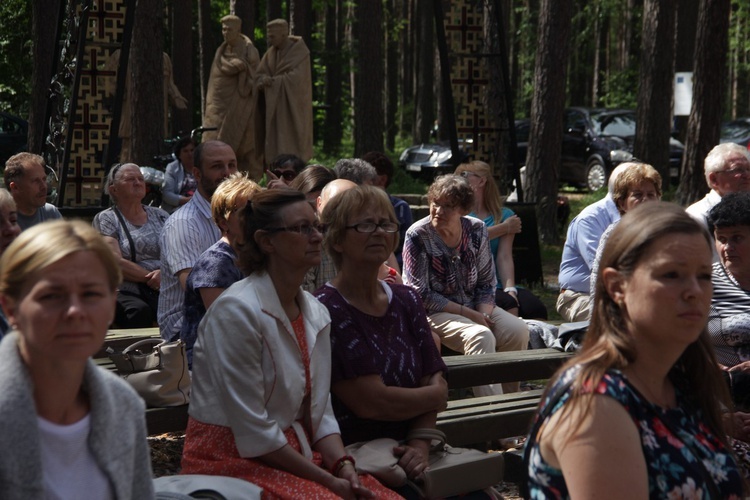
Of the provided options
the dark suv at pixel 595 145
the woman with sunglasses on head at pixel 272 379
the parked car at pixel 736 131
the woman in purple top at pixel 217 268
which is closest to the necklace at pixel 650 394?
the woman with sunglasses on head at pixel 272 379

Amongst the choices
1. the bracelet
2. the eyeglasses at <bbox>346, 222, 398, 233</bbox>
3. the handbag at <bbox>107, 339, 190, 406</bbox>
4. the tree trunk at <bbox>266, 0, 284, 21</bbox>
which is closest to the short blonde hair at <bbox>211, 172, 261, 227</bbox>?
the eyeglasses at <bbox>346, 222, 398, 233</bbox>

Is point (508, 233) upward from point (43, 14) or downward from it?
downward

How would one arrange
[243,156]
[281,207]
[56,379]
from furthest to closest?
[243,156] < [281,207] < [56,379]

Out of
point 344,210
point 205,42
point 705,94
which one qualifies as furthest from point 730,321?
point 205,42

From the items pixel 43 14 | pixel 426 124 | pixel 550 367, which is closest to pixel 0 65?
pixel 426 124

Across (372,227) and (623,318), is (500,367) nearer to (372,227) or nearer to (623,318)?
(372,227)

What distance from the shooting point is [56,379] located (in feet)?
8.29

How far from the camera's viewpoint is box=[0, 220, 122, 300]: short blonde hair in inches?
97.2

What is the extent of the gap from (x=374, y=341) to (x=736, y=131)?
25.4 m

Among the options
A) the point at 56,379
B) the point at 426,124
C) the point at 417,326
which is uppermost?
the point at 56,379

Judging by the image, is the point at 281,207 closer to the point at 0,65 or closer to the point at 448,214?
the point at 448,214

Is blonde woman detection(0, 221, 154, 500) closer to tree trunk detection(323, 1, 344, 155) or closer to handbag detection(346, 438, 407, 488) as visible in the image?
handbag detection(346, 438, 407, 488)

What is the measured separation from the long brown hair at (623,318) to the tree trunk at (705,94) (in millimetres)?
13492

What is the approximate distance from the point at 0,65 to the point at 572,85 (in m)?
21.8
